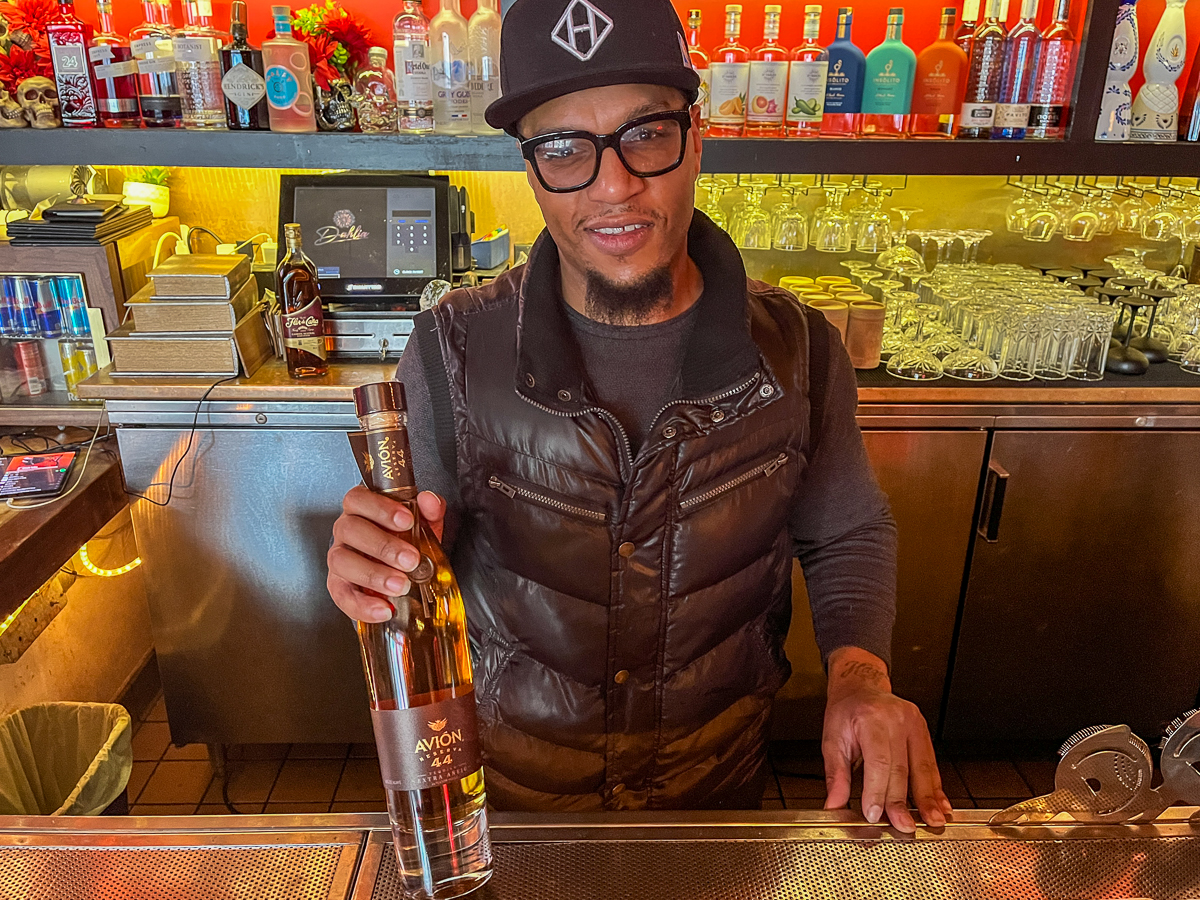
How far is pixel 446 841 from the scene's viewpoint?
32.5 inches

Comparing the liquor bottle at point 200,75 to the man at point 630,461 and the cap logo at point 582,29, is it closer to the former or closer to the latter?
the man at point 630,461

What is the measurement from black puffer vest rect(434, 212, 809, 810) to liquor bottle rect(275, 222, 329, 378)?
3.36 feet

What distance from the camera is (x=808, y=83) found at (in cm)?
236

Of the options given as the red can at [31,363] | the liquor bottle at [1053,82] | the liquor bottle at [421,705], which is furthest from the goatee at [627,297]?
the red can at [31,363]

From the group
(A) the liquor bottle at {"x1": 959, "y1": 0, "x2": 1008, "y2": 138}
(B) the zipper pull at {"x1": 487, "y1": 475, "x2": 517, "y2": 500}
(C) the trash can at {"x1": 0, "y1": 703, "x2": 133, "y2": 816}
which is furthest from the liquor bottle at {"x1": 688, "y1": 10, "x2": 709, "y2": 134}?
(C) the trash can at {"x1": 0, "y1": 703, "x2": 133, "y2": 816}

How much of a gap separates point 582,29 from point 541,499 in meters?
0.62

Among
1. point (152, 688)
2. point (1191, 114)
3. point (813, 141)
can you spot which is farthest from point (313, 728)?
point (1191, 114)

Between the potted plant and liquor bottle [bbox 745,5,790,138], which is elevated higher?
liquor bottle [bbox 745,5,790,138]

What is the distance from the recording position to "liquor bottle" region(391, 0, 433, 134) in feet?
7.59

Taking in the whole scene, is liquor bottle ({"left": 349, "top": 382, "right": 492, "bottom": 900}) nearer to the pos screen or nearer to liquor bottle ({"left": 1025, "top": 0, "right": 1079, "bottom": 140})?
the pos screen

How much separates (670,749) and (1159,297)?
77.3 inches

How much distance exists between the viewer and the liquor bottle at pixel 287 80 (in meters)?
2.30

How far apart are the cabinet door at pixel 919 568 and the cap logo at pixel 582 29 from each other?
1.45 meters

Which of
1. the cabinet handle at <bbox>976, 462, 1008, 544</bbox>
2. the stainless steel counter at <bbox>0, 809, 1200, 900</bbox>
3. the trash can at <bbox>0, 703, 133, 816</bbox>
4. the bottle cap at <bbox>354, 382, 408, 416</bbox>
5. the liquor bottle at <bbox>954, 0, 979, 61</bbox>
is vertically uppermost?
the liquor bottle at <bbox>954, 0, 979, 61</bbox>
